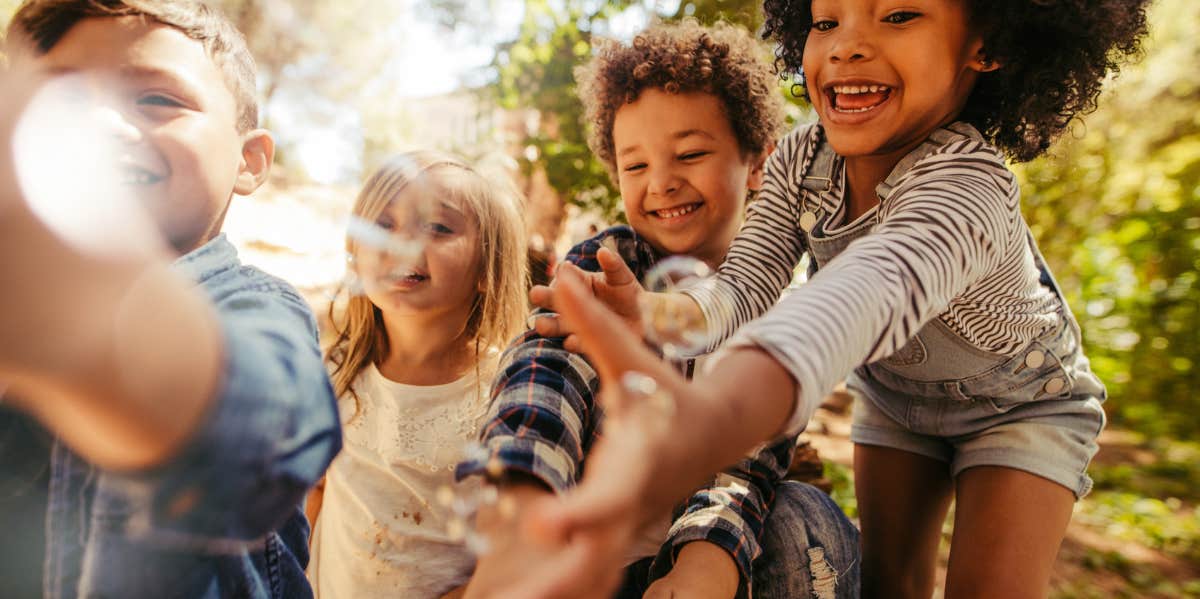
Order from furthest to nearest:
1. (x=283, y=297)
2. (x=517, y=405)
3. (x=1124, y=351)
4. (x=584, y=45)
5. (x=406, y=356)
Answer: (x=1124, y=351) → (x=584, y=45) → (x=406, y=356) → (x=517, y=405) → (x=283, y=297)

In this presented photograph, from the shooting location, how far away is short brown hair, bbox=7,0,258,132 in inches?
48.9

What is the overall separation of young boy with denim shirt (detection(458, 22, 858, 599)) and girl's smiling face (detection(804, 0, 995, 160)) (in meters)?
0.56

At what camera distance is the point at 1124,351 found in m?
5.19

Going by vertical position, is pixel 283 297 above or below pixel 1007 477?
above

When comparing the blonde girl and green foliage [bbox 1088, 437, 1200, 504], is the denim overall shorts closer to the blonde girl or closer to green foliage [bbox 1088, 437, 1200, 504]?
the blonde girl

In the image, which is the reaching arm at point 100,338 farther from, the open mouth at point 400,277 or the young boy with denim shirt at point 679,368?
the open mouth at point 400,277

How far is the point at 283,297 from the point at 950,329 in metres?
1.55

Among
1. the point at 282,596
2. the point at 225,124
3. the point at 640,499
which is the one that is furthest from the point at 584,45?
the point at 640,499

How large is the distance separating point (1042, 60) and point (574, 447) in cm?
149

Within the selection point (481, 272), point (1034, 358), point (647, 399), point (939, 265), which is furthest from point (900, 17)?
point (481, 272)

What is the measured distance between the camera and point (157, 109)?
3.95 ft

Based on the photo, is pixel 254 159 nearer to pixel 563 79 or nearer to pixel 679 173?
pixel 679 173

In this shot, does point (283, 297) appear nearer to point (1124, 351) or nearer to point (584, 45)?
point (584, 45)

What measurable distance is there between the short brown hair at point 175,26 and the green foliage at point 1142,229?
15.7ft
